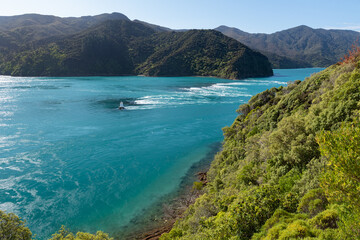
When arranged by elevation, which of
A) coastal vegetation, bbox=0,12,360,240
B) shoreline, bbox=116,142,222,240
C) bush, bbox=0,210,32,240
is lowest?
shoreline, bbox=116,142,222,240

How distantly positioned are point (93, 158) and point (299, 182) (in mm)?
36292

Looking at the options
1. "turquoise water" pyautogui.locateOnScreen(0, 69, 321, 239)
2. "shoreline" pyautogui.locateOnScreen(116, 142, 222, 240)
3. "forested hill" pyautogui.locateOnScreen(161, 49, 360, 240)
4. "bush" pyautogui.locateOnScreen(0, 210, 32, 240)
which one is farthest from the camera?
"turquoise water" pyautogui.locateOnScreen(0, 69, 321, 239)

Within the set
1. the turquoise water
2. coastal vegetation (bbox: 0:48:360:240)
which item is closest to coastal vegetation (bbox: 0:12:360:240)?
coastal vegetation (bbox: 0:48:360:240)

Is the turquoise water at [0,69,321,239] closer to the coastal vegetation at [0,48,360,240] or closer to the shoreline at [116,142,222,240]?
the shoreline at [116,142,222,240]

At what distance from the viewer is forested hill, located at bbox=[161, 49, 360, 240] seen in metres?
9.24

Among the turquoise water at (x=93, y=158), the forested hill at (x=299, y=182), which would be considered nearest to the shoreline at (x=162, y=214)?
the turquoise water at (x=93, y=158)

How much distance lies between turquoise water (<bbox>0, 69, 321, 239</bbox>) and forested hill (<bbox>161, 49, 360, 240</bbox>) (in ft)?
37.1

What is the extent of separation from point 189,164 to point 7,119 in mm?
58160

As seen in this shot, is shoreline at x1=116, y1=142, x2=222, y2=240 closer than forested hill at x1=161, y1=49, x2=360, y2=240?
No

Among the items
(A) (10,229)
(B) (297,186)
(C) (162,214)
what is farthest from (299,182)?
(A) (10,229)

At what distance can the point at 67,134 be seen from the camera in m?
54.8

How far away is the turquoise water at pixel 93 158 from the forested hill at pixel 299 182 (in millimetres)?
11295

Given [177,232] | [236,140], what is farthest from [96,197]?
[236,140]

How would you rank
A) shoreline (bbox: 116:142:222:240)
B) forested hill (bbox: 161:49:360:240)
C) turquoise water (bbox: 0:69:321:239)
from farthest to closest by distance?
1. turquoise water (bbox: 0:69:321:239)
2. shoreline (bbox: 116:142:222:240)
3. forested hill (bbox: 161:49:360:240)
